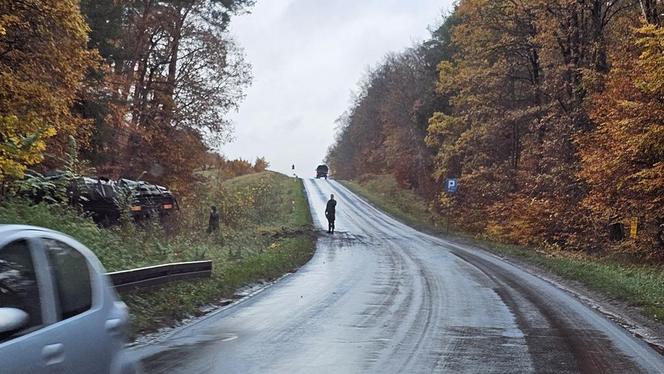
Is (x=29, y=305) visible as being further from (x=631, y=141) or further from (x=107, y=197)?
(x=631, y=141)

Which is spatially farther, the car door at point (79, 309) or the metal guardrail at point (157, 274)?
the metal guardrail at point (157, 274)

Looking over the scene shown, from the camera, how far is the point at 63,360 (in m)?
4.28

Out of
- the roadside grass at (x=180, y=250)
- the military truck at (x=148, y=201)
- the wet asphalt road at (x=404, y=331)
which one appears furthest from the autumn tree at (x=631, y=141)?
the military truck at (x=148, y=201)

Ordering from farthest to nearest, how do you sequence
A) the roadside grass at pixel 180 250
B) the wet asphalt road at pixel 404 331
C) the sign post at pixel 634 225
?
the sign post at pixel 634 225, the roadside grass at pixel 180 250, the wet asphalt road at pixel 404 331

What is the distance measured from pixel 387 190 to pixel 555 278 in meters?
51.8

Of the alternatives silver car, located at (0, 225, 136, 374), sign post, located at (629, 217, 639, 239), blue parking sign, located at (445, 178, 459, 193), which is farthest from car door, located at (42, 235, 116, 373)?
blue parking sign, located at (445, 178, 459, 193)

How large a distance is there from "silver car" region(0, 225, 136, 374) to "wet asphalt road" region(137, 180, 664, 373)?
3.07m

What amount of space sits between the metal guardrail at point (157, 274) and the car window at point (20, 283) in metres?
6.39

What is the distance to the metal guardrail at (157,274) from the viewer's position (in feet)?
37.8

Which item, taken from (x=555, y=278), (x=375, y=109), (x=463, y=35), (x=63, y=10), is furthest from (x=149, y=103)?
(x=375, y=109)

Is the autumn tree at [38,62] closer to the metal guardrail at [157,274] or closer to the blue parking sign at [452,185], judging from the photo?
the metal guardrail at [157,274]

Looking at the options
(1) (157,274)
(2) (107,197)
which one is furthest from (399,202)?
(1) (157,274)

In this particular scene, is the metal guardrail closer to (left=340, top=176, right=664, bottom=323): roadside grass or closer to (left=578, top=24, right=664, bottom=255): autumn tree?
(left=340, top=176, right=664, bottom=323): roadside grass

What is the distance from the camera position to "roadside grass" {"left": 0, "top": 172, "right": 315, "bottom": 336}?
40.6 ft
